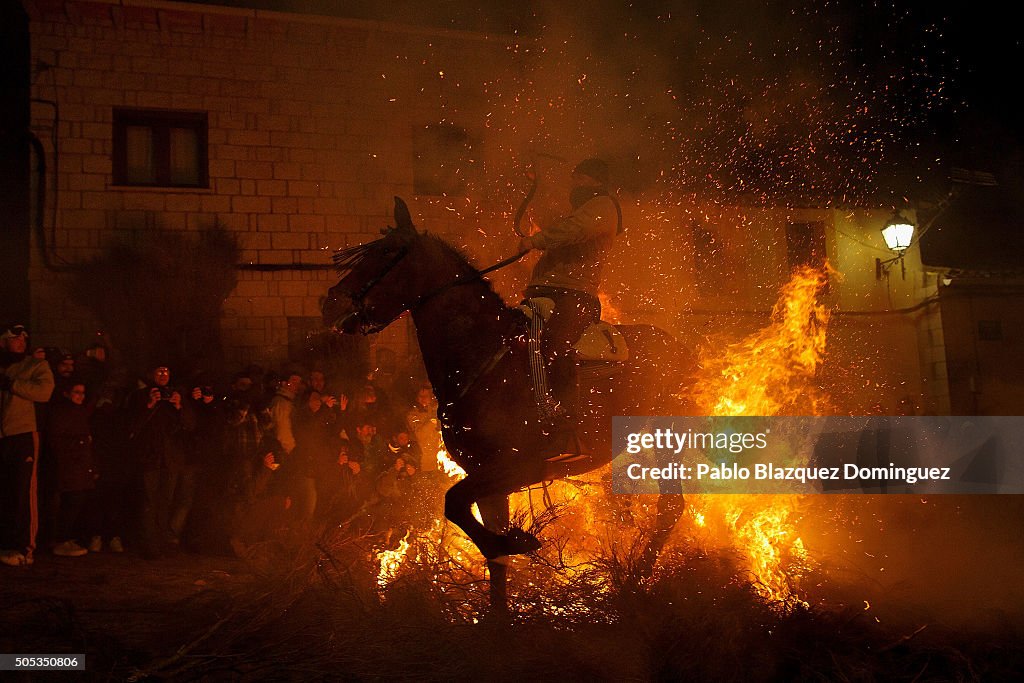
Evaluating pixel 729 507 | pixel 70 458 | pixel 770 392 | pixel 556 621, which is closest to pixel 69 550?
pixel 70 458

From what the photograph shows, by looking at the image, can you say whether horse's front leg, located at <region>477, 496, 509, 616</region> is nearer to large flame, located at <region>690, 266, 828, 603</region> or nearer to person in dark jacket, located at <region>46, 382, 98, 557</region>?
large flame, located at <region>690, 266, 828, 603</region>

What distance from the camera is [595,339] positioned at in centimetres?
604

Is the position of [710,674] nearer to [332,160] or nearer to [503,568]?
[503,568]

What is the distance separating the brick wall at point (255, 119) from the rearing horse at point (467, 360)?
7.01 meters

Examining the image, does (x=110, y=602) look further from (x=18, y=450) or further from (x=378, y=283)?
(x=378, y=283)

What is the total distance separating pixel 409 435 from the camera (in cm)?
892

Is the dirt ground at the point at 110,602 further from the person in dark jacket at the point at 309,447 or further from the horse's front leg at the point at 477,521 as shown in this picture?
the horse's front leg at the point at 477,521

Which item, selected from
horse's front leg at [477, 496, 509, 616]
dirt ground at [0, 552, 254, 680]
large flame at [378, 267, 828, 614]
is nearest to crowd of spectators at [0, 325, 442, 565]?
dirt ground at [0, 552, 254, 680]

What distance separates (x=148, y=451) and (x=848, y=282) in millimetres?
14266

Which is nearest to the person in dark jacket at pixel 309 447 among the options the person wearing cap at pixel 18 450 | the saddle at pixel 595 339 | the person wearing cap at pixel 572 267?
the person wearing cap at pixel 18 450

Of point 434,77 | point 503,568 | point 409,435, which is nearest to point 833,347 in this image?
point 434,77

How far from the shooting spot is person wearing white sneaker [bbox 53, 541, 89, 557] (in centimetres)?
767

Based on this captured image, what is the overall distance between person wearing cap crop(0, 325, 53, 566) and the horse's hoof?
489 centimetres

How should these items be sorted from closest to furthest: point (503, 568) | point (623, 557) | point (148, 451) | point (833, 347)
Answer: point (503, 568)
point (623, 557)
point (148, 451)
point (833, 347)
